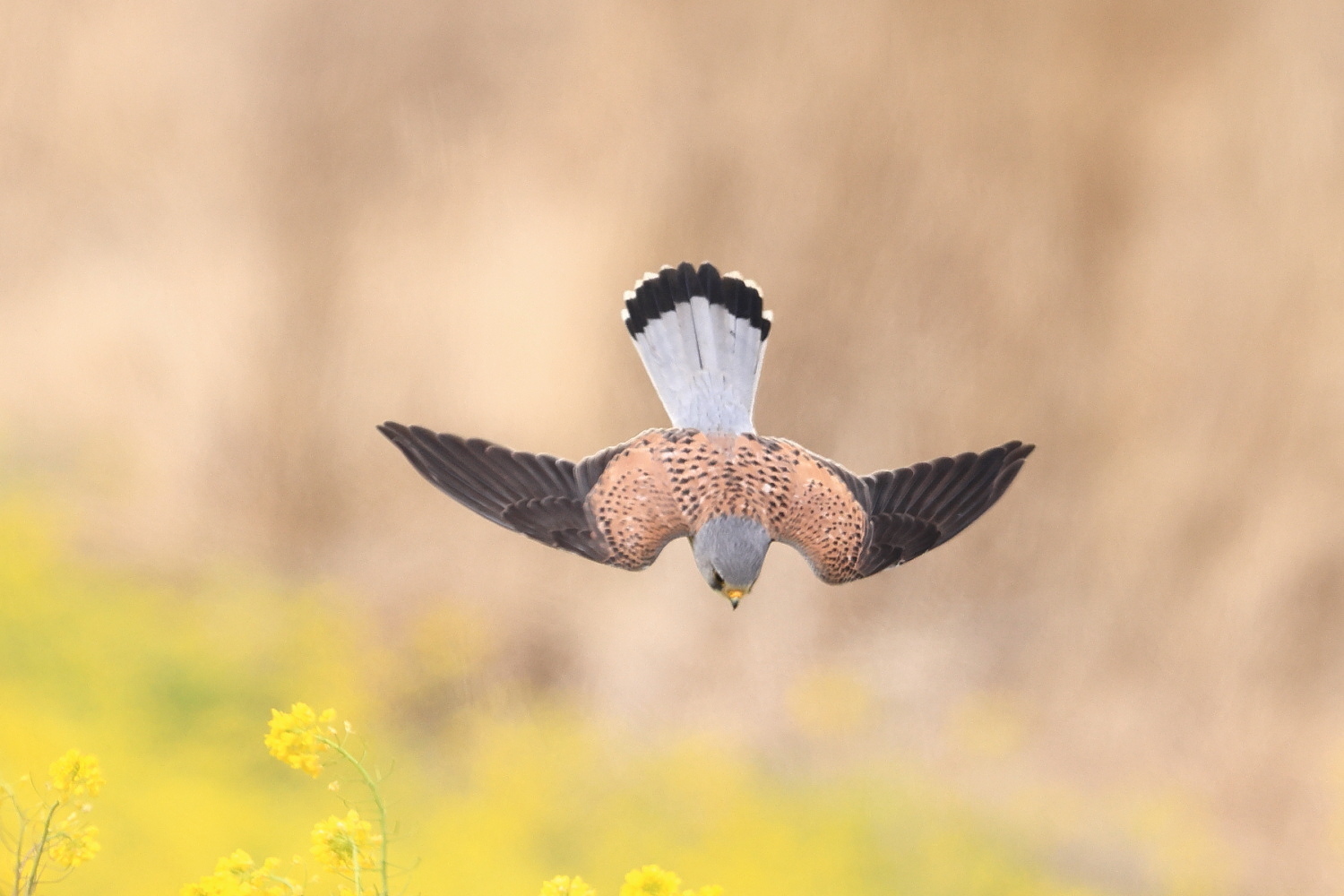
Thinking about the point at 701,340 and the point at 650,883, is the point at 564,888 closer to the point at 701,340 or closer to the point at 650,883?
the point at 650,883

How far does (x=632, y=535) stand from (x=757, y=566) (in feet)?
0.82

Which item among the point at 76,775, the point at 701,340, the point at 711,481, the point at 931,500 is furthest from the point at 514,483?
the point at 76,775

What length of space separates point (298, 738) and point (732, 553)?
106 centimetres

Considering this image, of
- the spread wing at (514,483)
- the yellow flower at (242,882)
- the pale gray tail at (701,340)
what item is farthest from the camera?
the pale gray tail at (701,340)

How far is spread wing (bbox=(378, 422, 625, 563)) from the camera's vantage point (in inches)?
88.1

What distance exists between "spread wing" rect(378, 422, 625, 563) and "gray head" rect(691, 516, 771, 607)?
0.67 ft

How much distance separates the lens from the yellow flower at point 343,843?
1378 millimetres

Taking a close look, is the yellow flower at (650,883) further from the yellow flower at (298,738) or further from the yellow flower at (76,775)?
the yellow flower at (76,775)

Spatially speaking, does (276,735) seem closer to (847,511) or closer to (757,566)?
(757,566)

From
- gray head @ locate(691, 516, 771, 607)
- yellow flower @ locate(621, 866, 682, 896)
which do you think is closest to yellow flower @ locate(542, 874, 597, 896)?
yellow flower @ locate(621, 866, 682, 896)

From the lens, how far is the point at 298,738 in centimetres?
140

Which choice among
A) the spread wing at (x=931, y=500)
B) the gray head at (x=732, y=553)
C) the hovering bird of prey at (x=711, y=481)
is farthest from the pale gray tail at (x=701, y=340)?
the spread wing at (x=931, y=500)

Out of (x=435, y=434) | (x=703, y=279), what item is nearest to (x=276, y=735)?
(x=435, y=434)

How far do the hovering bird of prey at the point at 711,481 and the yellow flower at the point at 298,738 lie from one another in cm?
85
